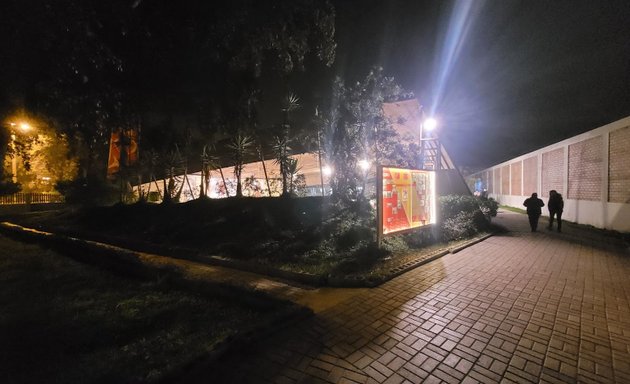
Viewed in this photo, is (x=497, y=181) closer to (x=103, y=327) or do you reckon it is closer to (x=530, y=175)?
(x=530, y=175)

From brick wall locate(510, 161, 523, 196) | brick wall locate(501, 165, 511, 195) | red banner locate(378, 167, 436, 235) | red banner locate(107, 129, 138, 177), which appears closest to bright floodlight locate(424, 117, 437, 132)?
red banner locate(378, 167, 436, 235)

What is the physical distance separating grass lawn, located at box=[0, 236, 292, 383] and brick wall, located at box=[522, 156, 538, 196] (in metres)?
20.3

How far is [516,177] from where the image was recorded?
22.5 meters

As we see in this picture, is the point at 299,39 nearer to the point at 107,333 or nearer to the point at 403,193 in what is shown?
the point at 403,193

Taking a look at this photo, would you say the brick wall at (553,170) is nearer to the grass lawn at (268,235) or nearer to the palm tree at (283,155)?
the grass lawn at (268,235)

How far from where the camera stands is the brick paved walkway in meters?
2.66

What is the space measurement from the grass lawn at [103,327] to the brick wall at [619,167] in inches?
502

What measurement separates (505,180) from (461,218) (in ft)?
64.0

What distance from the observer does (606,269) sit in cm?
607

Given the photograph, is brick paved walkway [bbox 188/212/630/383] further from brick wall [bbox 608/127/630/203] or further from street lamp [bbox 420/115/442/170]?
brick wall [bbox 608/127/630/203]

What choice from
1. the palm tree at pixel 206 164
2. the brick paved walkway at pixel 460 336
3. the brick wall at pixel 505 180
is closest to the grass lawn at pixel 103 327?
the brick paved walkway at pixel 460 336

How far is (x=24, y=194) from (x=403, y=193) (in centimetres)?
2926

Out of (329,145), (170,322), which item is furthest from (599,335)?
(329,145)

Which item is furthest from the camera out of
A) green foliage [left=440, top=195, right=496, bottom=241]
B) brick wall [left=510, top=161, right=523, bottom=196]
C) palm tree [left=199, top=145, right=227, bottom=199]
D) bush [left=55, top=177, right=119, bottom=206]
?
brick wall [left=510, top=161, right=523, bottom=196]
